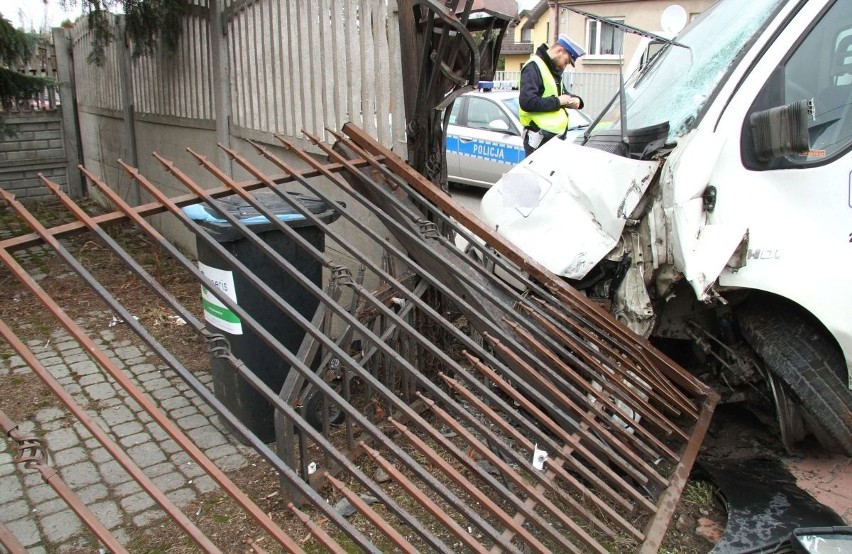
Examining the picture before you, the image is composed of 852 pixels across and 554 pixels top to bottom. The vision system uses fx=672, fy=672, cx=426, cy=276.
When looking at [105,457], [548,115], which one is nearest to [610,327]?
[105,457]

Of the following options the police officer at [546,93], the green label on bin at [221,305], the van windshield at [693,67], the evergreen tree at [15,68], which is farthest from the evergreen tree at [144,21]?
the van windshield at [693,67]

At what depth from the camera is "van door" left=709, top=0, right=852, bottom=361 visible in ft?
8.70

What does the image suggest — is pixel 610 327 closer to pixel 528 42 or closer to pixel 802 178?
pixel 802 178

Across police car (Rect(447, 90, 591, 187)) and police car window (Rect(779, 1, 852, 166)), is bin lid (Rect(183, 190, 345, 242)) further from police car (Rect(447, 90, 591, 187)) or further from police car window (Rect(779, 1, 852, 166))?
police car (Rect(447, 90, 591, 187))

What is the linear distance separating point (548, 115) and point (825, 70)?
11.2 ft

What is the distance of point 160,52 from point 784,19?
603cm

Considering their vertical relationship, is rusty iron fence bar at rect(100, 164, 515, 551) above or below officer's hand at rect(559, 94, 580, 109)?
below

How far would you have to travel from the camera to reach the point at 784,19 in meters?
2.93

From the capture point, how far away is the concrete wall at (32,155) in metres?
9.73

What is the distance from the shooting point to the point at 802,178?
8.98ft

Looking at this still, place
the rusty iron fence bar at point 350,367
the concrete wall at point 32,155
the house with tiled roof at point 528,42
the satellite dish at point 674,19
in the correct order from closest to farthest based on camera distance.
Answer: the rusty iron fence bar at point 350,367 < the satellite dish at point 674,19 < the concrete wall at point 32,155 < the house with tiled roof at point 528,42

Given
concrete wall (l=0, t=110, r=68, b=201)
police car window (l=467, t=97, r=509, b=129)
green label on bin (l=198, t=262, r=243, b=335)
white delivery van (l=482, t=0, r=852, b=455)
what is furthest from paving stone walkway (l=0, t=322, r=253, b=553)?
police car window (l=467, t=97, r=509, b=129)

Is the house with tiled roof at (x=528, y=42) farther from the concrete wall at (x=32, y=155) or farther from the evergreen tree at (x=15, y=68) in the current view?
the evergreen tree at (x=15, y=68)

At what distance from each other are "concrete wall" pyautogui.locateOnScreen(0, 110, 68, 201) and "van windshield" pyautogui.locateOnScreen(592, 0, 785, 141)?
29.2ft
